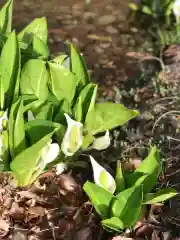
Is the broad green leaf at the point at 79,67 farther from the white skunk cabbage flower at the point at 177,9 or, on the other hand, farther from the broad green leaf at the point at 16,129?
the white skunk cabbage flower at the point at 177,9

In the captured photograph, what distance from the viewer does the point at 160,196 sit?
4.03ft

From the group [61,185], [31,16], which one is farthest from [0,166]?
[31,16]

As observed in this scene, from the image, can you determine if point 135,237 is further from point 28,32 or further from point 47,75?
point 28,32

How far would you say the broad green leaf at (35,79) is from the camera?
133cm

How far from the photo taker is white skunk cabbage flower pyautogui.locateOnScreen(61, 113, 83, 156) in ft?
4.19

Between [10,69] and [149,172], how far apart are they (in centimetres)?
48

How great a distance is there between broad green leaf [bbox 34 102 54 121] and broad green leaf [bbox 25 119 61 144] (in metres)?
0.06

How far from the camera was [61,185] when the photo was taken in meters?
1.40

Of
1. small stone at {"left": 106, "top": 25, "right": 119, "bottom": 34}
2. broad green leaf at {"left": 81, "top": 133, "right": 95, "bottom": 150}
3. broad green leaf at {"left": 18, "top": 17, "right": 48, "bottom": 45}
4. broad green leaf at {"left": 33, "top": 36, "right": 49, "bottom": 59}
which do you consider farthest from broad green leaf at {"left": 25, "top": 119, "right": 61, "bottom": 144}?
small stone at {"left": 106, "top": 25, "right": 119, "bottom": 34}

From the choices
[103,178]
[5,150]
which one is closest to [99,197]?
[103,178]

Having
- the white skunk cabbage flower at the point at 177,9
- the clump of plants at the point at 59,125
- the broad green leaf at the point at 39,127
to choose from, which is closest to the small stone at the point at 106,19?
the white skunk cabbage flower at the point at 177,9

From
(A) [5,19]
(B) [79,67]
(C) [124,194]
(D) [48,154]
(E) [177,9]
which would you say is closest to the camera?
(C) [124,194]

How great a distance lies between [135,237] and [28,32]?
0.73 m

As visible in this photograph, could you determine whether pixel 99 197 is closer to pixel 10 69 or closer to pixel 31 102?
pixel 31 102
